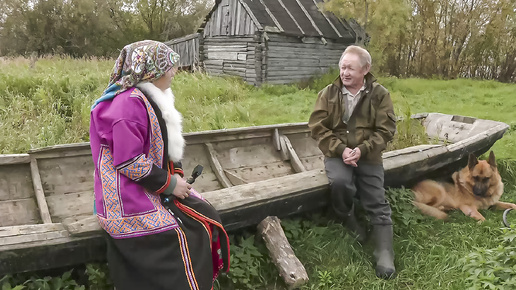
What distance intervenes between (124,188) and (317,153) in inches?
148

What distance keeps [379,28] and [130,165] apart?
16465 mm

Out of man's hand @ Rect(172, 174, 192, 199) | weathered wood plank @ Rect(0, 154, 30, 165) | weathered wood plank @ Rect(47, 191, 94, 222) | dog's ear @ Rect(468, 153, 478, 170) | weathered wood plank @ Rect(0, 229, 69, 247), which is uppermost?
man's hand @ Rect(172, 174, 192, 199)

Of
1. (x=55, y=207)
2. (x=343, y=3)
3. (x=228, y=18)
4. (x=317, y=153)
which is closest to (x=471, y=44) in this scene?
(x=343, y=3)

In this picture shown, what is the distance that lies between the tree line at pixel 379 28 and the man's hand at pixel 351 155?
12616mm

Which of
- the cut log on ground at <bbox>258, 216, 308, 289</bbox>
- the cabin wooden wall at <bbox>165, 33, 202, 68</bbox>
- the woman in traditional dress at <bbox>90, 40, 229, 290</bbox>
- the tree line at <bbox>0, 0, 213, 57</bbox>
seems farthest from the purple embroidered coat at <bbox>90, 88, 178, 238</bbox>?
the tree line at <bbox>0, 0, 213, 57</bbox>

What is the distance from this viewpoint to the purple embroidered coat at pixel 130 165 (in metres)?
2.13

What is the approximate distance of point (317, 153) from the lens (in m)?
5.66

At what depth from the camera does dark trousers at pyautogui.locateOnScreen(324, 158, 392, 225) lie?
3.65 meters

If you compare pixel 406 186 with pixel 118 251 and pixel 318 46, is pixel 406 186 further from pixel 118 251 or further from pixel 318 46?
pixel 318 46

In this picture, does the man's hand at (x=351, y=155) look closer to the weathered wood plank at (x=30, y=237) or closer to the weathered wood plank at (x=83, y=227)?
the weathered wood plank at (x=83, y=227)

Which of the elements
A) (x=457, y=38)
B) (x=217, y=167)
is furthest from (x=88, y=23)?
(x=217, y=167)

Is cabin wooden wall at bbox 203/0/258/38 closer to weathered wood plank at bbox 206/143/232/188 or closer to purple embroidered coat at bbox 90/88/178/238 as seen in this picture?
weathered wood plank at bbox 206/143/232/188

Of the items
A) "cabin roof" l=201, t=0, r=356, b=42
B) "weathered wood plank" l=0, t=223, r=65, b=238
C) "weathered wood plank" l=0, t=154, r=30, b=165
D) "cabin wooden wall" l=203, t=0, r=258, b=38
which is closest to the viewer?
"weathered wood plank" l=0, t=223, r=65, b=238

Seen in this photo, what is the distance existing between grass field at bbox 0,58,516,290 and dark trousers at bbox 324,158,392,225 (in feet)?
1.15
